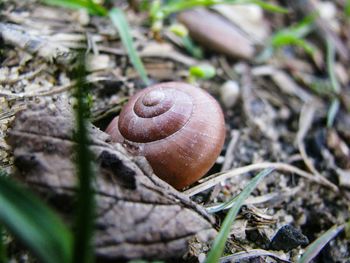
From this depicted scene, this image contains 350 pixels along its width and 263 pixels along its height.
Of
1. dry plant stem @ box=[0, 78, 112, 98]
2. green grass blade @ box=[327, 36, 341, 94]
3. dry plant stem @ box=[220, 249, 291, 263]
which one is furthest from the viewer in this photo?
green grass blade @ box=[327, 36, 341, 94]

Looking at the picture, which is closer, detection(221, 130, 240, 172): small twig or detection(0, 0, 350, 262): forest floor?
detection(0, 0, 350, 262): forest floor

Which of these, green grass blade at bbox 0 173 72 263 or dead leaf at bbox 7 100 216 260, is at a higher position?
green grass blade at bbox 0 173 72 263

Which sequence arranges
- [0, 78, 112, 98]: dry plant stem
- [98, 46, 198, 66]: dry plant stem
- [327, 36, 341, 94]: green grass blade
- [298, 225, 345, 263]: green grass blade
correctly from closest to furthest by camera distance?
[298, 225, 345, 263]: green grass blade < [0, 78, 112, 98]: dry plant stem < [98, 46, 198, 66]: dry plant stem < [327, 36, 341, 94]: green grass blade

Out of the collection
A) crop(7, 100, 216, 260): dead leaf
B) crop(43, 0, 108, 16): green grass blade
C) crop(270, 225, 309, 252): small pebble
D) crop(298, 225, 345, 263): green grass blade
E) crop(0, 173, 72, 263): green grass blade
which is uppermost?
crop(43, 0, 108, 16): green grass blade

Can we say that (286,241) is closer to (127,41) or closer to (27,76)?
(127,41)

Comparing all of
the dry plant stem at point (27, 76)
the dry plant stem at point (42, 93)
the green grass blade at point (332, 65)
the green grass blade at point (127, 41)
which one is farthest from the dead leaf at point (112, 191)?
the green grass blade at point (332, 65)

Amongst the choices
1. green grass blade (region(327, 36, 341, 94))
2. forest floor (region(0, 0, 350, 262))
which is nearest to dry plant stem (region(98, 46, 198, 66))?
forest floor (region(0, 0, 350, 262))

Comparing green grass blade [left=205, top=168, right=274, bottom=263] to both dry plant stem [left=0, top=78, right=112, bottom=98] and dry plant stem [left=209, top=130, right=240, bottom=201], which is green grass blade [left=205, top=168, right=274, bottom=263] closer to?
dry plant stem [left=209, top=130, right=240, bottom=201]

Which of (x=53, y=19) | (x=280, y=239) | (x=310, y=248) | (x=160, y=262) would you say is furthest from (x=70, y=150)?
(x=53, y=19)
